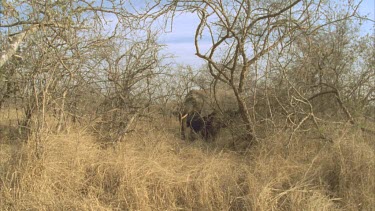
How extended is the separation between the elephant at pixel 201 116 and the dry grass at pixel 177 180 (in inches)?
105

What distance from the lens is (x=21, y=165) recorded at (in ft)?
15.5

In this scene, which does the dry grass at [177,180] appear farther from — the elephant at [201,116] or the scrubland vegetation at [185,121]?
the elephant at [201,116]

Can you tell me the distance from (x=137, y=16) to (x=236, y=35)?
175cm

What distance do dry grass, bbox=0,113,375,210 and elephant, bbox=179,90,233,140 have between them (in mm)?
2658

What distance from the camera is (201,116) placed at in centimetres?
862

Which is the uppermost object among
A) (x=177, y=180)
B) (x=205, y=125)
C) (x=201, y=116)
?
(x=201, y=116)

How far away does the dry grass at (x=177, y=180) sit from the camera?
428cm

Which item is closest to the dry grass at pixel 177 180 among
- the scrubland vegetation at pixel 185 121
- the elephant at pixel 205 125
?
the scrubland vegetation at pixel 185 121

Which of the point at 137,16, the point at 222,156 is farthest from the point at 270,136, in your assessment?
the point at 137,16

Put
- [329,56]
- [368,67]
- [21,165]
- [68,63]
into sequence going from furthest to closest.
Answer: [329,56] < [368,67] < [68,63] < [21,165]

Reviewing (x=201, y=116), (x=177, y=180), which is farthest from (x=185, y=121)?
(x=177, y=180)

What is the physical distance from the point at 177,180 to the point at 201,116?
3967 mm

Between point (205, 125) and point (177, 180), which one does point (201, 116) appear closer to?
point (205, 125)

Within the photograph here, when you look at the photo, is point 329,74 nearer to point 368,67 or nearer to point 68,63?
point 368,67
